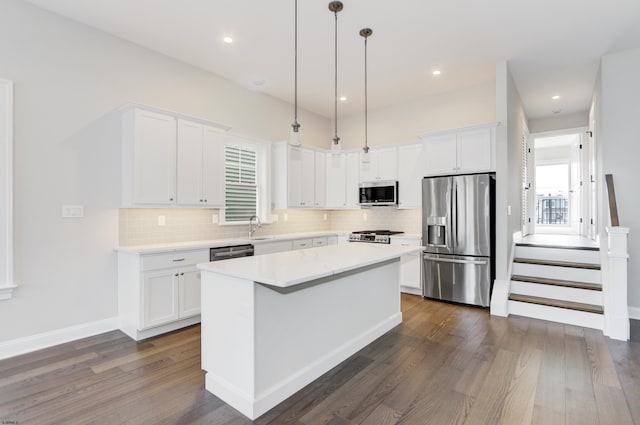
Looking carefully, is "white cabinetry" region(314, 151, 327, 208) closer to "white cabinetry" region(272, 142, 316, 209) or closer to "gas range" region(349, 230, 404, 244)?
"white cabinetry" region(272, 142, 316, 209)

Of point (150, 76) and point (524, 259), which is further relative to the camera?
point (524, 259)

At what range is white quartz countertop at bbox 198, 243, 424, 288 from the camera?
1.94 meters

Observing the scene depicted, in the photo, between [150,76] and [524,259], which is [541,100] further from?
[150,76]

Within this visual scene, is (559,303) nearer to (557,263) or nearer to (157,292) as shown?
(557,263)

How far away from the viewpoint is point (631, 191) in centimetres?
391

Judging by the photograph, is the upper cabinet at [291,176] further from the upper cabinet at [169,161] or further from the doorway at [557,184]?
the doorway at [557,184]

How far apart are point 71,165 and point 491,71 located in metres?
5.23

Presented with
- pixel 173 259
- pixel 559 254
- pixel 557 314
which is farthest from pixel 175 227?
pixel 559 254

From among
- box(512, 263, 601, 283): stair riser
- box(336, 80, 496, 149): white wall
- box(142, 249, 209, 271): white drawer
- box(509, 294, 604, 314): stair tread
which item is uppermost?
box(336, 80, 496, 149): white wall

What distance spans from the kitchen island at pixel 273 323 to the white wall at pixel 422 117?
130 inches

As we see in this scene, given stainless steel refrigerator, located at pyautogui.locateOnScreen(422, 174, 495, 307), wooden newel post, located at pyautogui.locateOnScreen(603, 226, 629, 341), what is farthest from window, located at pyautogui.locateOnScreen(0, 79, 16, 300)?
wooden newel post, located at pyautogui.locateOnScreen(603, 226, 629, 341)

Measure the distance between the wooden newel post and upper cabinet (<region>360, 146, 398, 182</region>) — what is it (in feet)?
9.32

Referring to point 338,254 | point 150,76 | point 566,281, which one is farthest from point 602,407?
point 150,76

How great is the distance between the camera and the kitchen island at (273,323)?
2092mm
